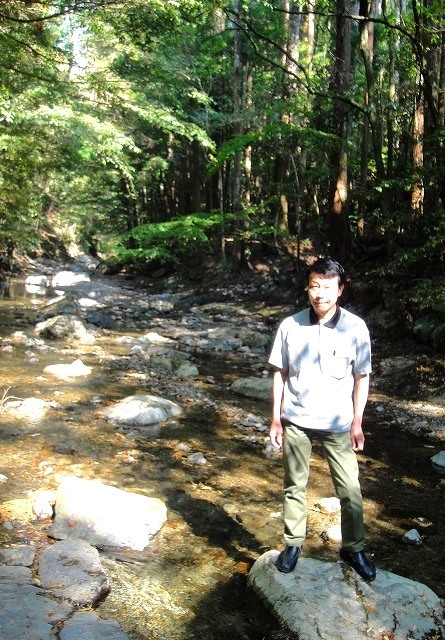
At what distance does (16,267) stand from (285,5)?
17.2 m

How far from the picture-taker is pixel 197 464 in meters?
5.33

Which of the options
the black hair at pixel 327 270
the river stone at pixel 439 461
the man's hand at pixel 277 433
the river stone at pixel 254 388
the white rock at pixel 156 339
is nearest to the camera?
the black hair at pixel 327 270

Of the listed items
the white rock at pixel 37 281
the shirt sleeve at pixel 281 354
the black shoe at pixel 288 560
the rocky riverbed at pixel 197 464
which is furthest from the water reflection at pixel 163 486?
the white rock at pixel 37 281

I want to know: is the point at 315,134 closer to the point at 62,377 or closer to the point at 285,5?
the point at 62,377

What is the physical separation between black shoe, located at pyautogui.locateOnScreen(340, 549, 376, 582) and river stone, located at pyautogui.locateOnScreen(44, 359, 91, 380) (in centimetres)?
572

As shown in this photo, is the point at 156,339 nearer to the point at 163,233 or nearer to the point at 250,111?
the point at 163,233

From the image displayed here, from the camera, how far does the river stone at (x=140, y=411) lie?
636cm

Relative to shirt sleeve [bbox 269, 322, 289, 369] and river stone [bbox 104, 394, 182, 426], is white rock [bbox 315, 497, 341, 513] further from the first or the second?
river stone [bbox 104, 394, 182, 426]

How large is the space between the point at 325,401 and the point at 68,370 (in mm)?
6016

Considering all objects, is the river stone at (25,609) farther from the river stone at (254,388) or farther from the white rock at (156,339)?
the white rock at (156,339)

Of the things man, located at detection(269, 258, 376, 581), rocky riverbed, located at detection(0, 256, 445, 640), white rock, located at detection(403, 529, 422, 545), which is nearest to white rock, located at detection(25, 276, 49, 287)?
rocky riverbed, located at detection(0, 256, 445, 640)

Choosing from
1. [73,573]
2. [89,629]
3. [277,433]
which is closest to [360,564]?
[277,433]

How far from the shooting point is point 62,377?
8094 mm

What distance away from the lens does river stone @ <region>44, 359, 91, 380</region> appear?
8227 millimetres
